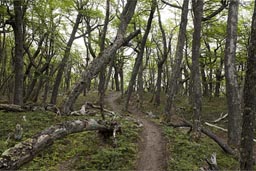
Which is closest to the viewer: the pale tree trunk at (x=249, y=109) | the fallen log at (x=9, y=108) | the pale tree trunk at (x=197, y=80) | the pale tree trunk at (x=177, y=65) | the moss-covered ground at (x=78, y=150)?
the pale tree trunk at (x=249, y=109)

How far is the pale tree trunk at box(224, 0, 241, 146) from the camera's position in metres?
11.5

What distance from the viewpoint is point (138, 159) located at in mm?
8773

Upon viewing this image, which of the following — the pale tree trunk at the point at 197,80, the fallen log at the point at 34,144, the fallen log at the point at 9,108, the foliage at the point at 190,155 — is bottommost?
the foliage at the point at 190,155

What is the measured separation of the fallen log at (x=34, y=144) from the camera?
17.2ft

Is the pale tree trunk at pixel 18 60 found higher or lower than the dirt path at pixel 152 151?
higher

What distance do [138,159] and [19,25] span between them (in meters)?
9.26

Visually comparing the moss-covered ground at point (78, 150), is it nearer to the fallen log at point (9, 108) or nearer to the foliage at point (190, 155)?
the fallen log at point (9, 108)

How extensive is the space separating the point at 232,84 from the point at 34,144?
854 centimetres

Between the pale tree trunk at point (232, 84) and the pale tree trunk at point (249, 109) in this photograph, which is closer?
the pale tree trunk at point (249, 109)

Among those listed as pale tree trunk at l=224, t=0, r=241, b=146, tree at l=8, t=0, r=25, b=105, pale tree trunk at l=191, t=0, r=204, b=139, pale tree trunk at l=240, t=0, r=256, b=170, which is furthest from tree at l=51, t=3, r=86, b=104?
pale tree trunk at l=240, t=0, r=256, b=170

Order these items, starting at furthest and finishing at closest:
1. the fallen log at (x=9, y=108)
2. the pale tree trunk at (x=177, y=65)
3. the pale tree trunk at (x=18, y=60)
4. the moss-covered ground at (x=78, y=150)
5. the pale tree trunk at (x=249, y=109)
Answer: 1. the pale tree trunk at (x=177, y=65)
2. the pale tree trunk at (x=18, y=60)
3. the fallen log at (x=9, y=108)
4. the moss-covered ground at (x=78, y=150)
5. the pale tree trunk at (x=249, y=109)

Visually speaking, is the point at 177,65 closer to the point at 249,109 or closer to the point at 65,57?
the point at 65,57

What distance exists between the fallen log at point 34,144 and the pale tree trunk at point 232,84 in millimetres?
5967

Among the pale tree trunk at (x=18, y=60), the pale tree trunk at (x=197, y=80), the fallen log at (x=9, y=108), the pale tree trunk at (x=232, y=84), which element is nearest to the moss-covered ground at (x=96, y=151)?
the fallen log at (x=9, y=108)
